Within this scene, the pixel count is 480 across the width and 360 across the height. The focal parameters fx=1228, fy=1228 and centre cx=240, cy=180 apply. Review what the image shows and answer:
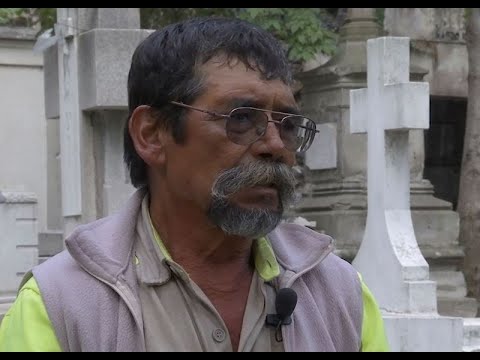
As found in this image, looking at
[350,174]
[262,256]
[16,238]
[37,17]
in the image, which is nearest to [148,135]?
[262,256]

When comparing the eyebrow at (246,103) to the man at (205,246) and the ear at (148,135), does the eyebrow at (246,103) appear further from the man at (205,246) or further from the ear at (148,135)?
the ear at (148,135)

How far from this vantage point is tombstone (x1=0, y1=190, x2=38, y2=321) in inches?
296

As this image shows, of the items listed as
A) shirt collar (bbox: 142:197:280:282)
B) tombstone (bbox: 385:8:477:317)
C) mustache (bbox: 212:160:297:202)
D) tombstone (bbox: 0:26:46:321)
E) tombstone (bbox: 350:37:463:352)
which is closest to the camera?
mustache (bbox: 212:160:297:202)

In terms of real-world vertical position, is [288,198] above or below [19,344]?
above

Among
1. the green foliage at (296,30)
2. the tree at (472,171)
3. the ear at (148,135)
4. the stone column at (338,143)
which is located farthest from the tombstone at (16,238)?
the ear at (148,135)

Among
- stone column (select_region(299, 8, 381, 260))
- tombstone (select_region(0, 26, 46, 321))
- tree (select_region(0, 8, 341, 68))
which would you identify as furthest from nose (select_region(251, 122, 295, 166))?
tombstone (select_region(0, 26, 46, 321))

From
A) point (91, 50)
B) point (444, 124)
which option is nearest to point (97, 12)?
point (91, 50)

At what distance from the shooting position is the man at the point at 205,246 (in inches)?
95.7

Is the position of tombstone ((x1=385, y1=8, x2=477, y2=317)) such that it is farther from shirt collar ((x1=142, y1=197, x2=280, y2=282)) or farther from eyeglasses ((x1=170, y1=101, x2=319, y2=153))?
eyeglasses ((x1=170, y1=101, x2=319, y2=153))

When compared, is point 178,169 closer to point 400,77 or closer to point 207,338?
point 207,338

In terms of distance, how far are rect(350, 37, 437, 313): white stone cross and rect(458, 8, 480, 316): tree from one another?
1995 millimetres

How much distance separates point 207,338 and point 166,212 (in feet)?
1.08

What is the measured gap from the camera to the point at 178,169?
260 centimetres

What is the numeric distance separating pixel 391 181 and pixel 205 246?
5213 mm
